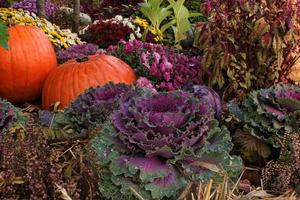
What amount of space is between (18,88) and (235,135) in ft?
5.09

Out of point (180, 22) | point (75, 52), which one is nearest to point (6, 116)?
point (75, 52)

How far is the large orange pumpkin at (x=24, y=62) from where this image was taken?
12.1 feet

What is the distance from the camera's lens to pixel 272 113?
2.82 m

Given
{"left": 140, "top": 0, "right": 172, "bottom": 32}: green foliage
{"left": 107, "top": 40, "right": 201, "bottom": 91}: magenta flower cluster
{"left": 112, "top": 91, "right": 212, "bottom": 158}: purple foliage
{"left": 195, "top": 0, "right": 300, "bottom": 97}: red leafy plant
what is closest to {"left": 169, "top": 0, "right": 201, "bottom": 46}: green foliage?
{"left": 140, "top": 0, "right": 172, "bottom": 32}: green foliage

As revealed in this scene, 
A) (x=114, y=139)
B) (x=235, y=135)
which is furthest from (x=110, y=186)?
(x=235, y=135)

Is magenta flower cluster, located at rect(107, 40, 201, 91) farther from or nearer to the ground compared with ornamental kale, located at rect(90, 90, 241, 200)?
nearer to the ground

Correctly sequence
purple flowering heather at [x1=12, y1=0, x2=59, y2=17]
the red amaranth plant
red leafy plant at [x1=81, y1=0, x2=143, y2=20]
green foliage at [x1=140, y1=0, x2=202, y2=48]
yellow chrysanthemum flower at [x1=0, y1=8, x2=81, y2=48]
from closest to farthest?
yellow chrysanthemum flower at [x1=0, y1=8, x2=81, y2=48] → green foliage at [x1=140, y1=0, x2=202, y2=48] → the red amaranth plant → purple flowering heather at [x1=12, y1=0, x2=59, y2=17] → red leafy plant at [x1=81, y1=0, x2=143, y2=20]

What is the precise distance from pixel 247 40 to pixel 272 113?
934 millimetres

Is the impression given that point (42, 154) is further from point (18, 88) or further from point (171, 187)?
point (18, 88)

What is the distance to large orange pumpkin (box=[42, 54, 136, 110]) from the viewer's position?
3516 mm

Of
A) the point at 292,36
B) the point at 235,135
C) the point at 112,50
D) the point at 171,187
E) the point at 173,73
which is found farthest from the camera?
the point at 112,50

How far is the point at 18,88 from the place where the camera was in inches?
148

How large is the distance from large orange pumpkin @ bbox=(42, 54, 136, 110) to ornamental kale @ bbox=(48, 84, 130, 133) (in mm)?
578

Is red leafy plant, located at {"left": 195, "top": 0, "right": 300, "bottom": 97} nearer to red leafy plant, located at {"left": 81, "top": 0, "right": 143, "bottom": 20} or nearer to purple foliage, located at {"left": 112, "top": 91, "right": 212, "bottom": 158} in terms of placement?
purple foliage, located at {"left": 112, "top": 91, "right": 212, "bottom": 158}
